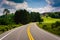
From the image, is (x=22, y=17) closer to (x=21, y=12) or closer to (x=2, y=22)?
(x=21, y=12)

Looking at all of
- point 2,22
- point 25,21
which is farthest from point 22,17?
point 2,22

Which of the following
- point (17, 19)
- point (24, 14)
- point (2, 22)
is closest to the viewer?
point (2, 22)

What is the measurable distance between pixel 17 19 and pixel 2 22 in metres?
39.1

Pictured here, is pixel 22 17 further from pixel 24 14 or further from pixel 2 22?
pixel 2 22

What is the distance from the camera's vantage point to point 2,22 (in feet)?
378

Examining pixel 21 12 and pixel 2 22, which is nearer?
pixel 2 22

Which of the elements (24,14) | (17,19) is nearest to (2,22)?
(17,19)

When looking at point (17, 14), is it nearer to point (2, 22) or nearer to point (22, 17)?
point (22, 17)

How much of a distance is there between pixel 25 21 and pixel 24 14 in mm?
8920

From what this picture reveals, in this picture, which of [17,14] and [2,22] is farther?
[17,14]

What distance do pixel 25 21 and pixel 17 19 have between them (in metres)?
6.83

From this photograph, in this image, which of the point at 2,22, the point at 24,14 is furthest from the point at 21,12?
the point at 2,22

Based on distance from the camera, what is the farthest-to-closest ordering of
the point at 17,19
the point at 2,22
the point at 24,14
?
the point at 24,14
the point at 17,19
the point at 2,22

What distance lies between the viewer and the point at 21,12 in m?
165
